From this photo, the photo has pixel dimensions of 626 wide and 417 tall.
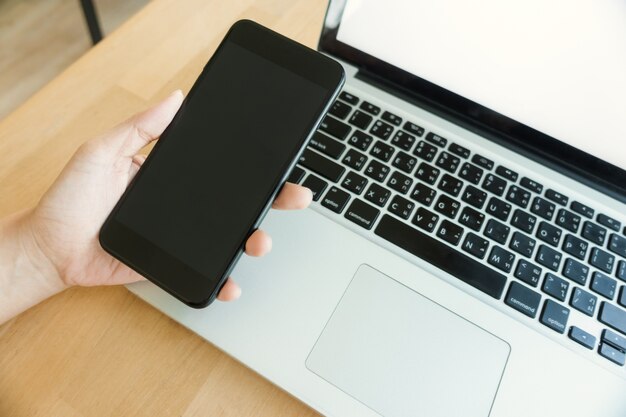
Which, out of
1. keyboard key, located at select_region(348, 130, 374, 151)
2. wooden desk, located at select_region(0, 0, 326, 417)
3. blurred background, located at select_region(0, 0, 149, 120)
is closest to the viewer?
wooden desk, located at select_region(0, 0, 326, 417)

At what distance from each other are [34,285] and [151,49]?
0.97ft

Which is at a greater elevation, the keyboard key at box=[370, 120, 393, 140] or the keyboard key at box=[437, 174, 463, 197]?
the keyboard key at box=[370, 120, 393, 140]

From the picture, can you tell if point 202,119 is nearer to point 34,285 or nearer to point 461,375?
point 34,285

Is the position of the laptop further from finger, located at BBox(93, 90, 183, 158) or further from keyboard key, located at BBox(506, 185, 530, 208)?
finger, located at BBox(93, 90, 183, 158)

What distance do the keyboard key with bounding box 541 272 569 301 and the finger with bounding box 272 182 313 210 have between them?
0.22 metres

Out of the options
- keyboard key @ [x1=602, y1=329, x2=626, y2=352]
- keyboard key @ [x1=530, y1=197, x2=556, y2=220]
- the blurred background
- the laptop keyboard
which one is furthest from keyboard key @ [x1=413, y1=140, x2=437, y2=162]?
the blurred background

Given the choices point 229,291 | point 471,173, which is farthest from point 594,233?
point 229,291

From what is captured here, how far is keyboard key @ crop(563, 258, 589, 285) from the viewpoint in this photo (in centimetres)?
39

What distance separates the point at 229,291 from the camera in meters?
0.34

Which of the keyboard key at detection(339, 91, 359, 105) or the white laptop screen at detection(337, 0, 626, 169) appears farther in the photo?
the keyboard key at detection(339, 91, 359, 105)

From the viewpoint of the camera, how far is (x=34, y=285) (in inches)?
14.2

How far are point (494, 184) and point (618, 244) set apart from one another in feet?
0.40

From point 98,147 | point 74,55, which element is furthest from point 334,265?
point 74,55

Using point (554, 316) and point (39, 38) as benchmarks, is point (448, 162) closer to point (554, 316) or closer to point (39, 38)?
point (554, 316)
